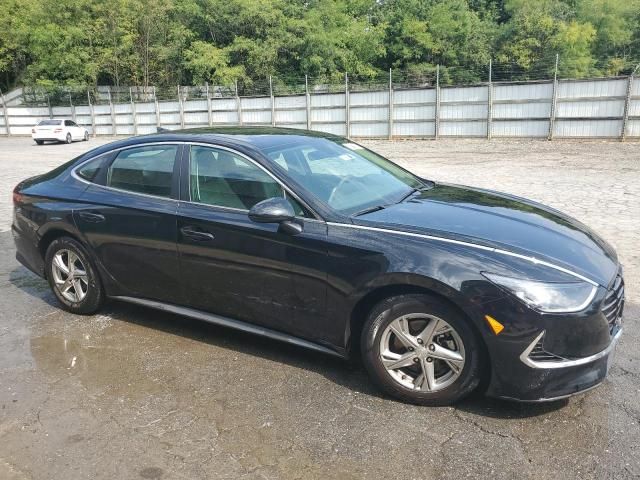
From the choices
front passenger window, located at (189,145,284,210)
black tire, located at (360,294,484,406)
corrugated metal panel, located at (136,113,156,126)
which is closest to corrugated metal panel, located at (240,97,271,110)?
corrugated metal panel, located at (136,113,156,126)

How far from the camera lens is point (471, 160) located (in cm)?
1627

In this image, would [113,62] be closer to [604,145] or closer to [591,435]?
[604,145]

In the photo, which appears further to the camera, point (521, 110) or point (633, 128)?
point (521, 110)

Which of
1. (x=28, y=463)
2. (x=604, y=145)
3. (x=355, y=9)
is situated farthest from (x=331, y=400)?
(x=355, y=9)

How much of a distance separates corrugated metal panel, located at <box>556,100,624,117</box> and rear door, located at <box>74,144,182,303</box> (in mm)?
20215

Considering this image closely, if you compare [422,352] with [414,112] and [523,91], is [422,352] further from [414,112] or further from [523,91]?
[414,112]

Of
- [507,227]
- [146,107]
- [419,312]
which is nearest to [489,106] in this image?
[146,107]

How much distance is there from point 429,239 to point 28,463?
7.99 feet

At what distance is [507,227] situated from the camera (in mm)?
3432

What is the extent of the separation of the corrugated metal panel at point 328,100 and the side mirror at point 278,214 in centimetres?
2304

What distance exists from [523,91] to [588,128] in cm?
281

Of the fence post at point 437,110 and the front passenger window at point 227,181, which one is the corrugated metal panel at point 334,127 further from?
the front passenger window at point 227,181

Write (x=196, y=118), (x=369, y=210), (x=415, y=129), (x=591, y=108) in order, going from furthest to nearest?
(x=196, y=118)
(x=415, y=129)
(x=591, y=108)
(x=369, y=210)

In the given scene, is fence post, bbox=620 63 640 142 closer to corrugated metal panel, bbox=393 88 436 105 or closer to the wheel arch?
corrugated metal panel, bbox=393 88 436 105
